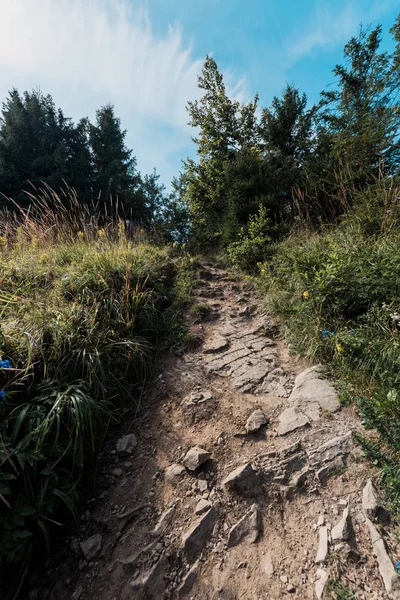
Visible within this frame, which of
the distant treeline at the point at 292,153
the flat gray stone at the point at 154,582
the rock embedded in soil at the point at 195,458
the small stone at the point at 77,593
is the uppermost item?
the distant treeline at the point at 292,153

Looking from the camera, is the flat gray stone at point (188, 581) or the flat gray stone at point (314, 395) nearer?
the flat gray stone at point (188, 581)

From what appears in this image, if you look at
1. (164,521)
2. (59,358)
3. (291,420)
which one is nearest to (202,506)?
(164,521)

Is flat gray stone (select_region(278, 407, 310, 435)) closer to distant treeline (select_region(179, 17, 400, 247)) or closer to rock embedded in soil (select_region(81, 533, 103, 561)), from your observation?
rock embedded in soil (select_region(81, 533, 103, 561))

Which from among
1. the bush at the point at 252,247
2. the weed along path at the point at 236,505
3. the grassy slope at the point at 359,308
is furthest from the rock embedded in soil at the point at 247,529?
the bush at the point at 252,247

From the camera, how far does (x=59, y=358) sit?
1973 mm

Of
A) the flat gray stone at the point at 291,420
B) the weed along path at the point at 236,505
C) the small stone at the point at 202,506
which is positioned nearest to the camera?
the weed along path at the point at 236,505

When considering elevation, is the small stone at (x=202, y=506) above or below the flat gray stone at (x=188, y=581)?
above

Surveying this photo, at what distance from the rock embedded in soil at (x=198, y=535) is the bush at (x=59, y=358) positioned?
0.74m

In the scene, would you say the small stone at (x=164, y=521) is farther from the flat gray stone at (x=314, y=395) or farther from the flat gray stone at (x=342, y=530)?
the flat gray stone at (x=314, y=395)

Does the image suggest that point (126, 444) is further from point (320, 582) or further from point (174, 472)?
point (320, 582)

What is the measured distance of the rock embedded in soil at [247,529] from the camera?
4.49 feet

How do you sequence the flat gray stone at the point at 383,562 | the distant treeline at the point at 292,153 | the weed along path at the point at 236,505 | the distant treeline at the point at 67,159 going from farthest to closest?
the distant treeline at the point at 67,159 < the distant treeline at the point at 292,153 < the weed along path at the point at 236,505 < the flat gray stone at the point at 383,562

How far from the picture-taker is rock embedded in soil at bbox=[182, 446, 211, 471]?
1695mm

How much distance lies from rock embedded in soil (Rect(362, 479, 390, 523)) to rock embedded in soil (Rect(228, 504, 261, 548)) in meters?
0.62
